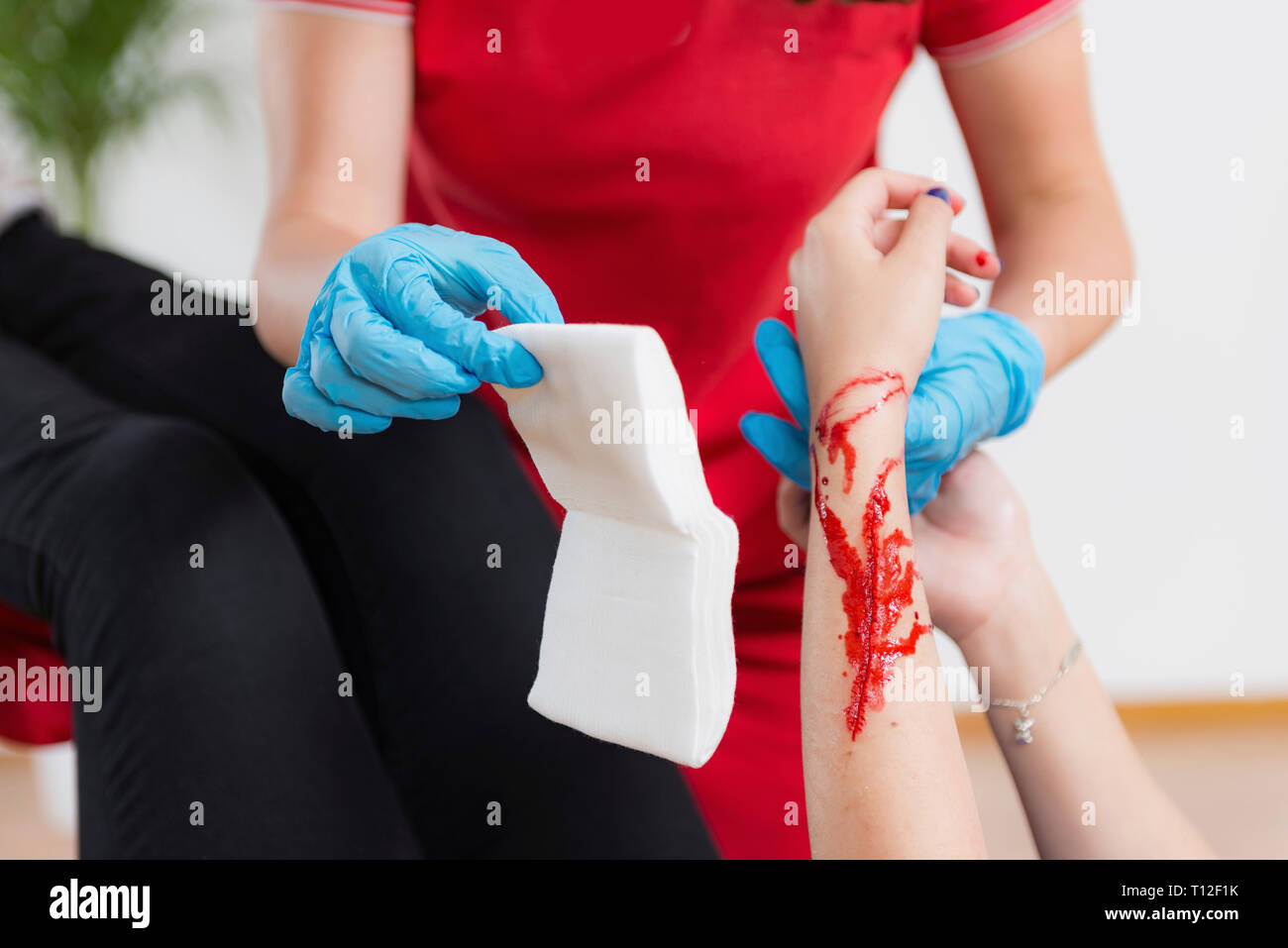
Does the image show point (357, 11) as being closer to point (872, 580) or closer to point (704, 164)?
point (704, 164)

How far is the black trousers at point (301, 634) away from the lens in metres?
0.60

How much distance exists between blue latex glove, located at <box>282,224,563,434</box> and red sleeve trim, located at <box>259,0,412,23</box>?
26 centimetres

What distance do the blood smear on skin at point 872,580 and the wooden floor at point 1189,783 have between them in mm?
1352

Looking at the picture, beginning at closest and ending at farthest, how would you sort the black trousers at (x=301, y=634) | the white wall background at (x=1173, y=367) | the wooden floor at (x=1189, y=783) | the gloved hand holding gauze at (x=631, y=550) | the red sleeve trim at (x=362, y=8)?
1. the gloved hand holding gauze at (x=631, y=550)
2. the black trousers at (x=301, y=634)
3. the red sleeve trim at (x=362, y=8)
4. the wooden floor at (x=1189, y=783)
5. the white wall background at (x=1173, y=367)

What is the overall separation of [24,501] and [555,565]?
1.20 feet

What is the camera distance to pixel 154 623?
24.2 inches

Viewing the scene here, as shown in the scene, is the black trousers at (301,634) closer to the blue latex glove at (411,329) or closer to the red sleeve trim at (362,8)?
the blue latex glove at (411,329)

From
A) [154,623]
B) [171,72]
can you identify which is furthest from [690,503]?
[171,72]

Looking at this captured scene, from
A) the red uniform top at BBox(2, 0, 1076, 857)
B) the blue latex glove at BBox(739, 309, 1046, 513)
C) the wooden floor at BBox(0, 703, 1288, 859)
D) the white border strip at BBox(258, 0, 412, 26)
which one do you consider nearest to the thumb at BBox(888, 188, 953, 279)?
the blue latex glove at BBox(739, 309, 1046, 513)

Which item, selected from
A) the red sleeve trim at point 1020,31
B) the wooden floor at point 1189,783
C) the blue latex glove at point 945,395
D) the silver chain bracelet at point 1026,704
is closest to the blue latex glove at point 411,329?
the blue latex glove at point 945,395

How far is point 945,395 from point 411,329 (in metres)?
0.32

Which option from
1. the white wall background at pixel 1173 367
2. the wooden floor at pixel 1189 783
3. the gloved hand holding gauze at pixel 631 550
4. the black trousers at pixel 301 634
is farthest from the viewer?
the white wall background at pixel 1173 367
